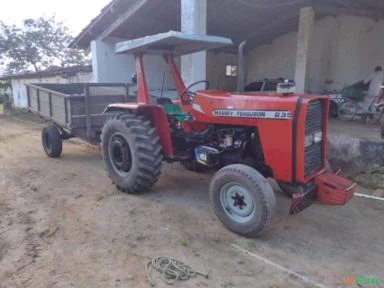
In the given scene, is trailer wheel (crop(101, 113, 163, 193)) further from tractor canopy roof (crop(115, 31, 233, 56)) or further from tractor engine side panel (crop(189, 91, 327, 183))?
tractor engine side panel (crop(189, 91, 327, 183))

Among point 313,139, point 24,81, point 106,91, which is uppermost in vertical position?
point 24,81

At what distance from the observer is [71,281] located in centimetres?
271

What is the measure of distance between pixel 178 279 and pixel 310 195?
63.5 inches

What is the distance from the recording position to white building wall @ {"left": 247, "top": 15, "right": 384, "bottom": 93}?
38.2 feet

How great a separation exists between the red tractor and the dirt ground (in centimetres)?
35

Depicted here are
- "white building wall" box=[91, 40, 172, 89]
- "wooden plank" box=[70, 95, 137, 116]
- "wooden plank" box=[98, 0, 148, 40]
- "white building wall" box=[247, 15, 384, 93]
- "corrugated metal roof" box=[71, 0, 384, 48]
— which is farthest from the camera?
"white building wall" box=[247, 15, 384, 93]

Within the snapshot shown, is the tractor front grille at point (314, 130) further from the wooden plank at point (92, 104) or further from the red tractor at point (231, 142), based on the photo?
the wooden plank at point (92, 104)

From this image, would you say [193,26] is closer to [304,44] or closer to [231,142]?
[231,142]

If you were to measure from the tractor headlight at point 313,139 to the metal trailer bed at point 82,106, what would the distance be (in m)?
3.77

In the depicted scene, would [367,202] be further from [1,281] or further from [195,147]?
[1,281]

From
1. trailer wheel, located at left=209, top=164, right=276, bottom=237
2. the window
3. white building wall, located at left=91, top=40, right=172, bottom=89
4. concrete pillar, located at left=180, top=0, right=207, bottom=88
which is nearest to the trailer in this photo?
concrete pillar, located at left=180, top=0, right=207, bottom=88

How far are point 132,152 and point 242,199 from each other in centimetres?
165

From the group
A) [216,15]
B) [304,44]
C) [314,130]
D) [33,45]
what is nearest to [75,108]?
[314,130]

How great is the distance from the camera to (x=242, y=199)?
3508mm
